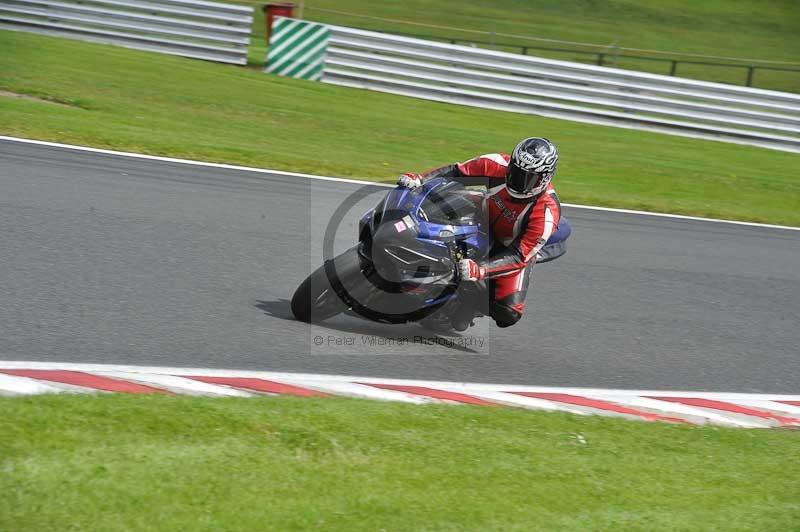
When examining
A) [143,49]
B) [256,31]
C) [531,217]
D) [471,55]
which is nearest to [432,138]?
[471,55]

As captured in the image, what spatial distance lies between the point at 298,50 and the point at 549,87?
516cm

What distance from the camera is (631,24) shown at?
4391 cm

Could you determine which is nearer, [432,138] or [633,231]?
[633,231]

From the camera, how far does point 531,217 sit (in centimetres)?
675

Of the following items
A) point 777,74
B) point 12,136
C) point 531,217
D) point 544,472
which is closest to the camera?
point 544,472

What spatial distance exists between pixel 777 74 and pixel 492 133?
22699 millimetres

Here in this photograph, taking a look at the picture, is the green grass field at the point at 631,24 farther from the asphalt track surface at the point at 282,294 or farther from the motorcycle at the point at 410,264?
the motorcycle at the point at 410,264

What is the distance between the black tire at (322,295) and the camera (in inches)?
260

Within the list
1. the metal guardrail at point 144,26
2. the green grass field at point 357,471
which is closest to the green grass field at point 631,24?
the metal guardrail at point 144,26

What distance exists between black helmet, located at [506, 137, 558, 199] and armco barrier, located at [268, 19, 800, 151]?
45.2 ft

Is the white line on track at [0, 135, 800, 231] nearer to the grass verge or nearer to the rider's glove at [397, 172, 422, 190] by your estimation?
the grass verge

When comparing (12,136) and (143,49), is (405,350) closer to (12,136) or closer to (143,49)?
(12,136)

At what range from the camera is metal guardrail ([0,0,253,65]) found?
20281mm

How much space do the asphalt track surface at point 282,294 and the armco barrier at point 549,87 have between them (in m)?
8.73
